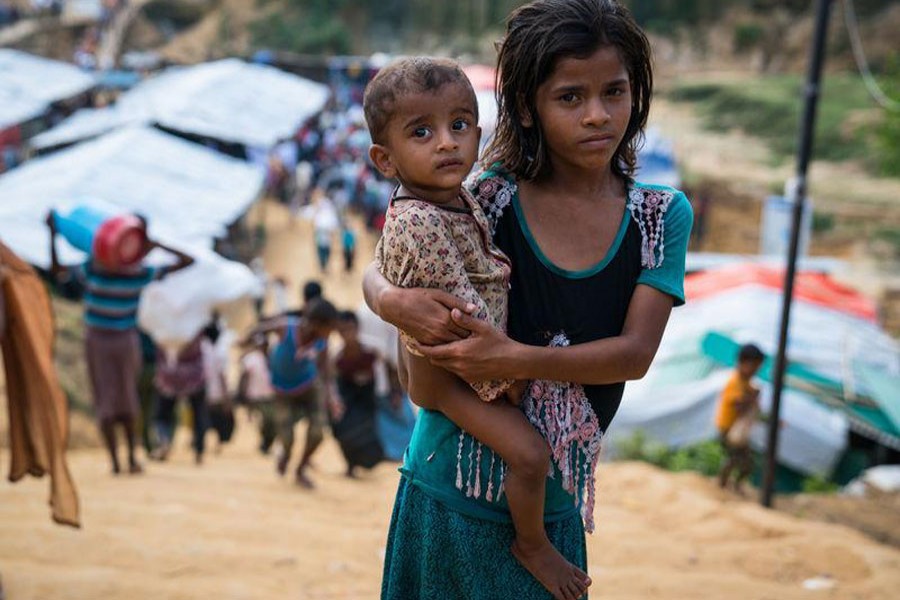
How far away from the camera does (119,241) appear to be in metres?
5.36

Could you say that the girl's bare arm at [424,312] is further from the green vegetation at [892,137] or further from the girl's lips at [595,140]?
the green vegetation at [892,137]

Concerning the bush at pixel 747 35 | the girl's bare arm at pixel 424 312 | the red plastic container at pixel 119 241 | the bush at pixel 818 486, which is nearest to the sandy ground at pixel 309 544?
the red plastic container at pixel 119 241

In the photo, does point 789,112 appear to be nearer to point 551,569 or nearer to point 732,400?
point 732,400

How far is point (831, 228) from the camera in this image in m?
20.4

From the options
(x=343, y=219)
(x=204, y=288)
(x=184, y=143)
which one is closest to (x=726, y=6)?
(x=343, y=219)

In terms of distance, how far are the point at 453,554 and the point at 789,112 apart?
26632mm

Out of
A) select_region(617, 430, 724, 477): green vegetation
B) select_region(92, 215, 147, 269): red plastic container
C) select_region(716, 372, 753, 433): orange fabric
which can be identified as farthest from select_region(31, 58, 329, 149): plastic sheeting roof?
select_region(716, 372, 753, 433): orange fabric

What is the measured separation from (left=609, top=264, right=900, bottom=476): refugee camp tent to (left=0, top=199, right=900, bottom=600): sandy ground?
2035mm

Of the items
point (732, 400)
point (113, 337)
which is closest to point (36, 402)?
point (113, 337)

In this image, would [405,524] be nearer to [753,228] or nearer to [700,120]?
[753,228]

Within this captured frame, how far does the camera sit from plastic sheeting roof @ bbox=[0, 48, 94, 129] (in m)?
18.3

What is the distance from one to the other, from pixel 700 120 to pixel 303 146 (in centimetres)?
1172

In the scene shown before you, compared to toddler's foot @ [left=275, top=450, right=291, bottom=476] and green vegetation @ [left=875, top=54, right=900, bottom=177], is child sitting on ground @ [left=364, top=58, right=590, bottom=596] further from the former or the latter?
green vegetation @ [left=875, top=54, right=900, bottom=177]

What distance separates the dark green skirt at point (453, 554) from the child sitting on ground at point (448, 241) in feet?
0.23
